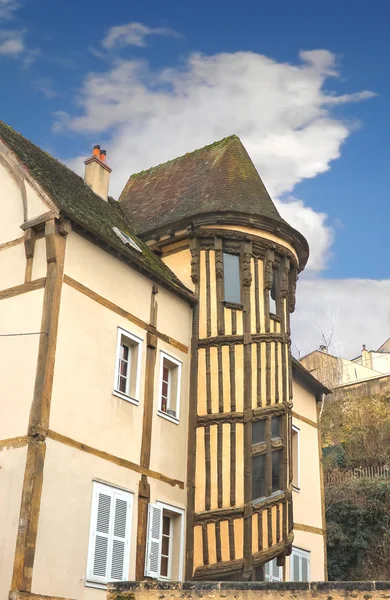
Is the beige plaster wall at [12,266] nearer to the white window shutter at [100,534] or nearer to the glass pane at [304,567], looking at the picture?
the white window shutter at [100,534]

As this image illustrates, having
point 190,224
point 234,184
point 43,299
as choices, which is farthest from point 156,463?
point 234,184

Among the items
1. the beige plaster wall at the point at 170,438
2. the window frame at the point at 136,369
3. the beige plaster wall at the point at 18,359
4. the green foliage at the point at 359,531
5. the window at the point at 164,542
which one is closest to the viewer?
the beige plaster wall at the point at 18,359

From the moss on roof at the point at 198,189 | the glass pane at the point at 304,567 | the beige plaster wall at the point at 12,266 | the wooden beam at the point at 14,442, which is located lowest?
the glass pane at the point at 304,567

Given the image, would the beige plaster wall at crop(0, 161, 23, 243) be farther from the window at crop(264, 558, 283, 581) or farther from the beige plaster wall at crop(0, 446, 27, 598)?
the window at crop(264, 558, 283, 581)

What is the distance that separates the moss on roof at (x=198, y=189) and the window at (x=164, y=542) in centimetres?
588

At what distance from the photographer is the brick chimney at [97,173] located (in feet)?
56.7

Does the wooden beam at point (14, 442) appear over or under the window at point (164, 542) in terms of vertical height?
over

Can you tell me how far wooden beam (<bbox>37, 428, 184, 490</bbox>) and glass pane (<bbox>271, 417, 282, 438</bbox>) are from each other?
2.12 m

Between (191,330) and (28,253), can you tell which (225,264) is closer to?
(191,330)

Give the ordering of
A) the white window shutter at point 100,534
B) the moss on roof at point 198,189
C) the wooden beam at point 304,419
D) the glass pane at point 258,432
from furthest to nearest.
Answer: the wooden beam at point 304,419 < the moss on roof at point 198,189 < the glass pane at point 258,432 < the white window shutter at point 100,534

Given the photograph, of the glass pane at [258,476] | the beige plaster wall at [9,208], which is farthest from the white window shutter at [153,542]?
the beige plaster wall at [9,208]

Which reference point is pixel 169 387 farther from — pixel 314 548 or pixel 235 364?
pixel 314 548

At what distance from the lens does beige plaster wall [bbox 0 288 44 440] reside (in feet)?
38.0

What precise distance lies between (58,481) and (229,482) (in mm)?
3854
